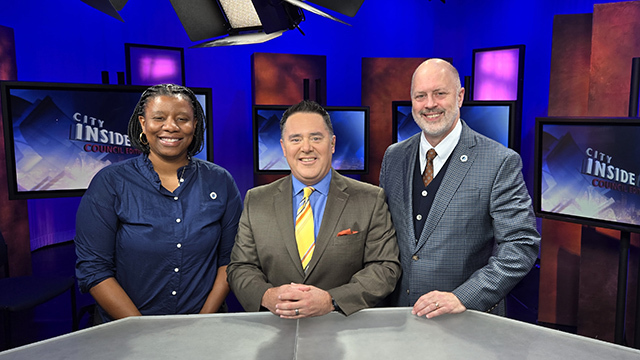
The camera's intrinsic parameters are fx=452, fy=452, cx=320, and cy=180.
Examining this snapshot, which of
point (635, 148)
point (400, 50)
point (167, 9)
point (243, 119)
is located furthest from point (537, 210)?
point (167, 9)

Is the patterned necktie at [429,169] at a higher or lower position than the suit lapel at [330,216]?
higher

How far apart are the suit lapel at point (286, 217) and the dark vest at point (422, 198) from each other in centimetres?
54

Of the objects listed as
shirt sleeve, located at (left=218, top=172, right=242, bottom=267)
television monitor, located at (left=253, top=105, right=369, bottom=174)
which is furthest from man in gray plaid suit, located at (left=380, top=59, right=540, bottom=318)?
television monitor, located at (left=253, top=105, right=369, bottom=174)

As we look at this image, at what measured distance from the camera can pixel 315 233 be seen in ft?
5.54

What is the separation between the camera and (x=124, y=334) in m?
1.23

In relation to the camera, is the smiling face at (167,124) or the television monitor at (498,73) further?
the television monitor at (498,73)

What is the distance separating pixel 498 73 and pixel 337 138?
207 centimetres

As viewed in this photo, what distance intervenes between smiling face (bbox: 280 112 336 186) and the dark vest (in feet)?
1.58

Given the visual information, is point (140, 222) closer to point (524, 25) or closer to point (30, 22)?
point (30, 22)

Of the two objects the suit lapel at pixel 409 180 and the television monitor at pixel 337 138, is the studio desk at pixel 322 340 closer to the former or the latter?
the suit lapel at pixel 409 180

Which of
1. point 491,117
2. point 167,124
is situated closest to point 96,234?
point 167,124

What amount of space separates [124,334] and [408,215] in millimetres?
1133

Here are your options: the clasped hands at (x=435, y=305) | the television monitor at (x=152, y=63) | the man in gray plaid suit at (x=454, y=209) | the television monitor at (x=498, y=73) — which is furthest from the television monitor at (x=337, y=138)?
the clasped hands at (x=435, y=305)

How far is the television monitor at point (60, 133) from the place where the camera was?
288 cm
